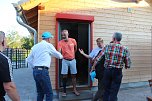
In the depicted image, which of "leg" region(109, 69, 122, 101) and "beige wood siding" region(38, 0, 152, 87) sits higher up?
"beige wood siding" region(38, 0, 152, 87)

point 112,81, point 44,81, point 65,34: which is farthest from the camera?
point 65,34

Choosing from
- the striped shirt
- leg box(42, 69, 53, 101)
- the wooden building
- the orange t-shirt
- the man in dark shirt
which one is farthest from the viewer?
the wooden building

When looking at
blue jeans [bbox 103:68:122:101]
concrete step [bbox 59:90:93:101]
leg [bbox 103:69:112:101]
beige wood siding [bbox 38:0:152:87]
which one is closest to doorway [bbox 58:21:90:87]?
beige wood siding [bbox 38:0:152:87]

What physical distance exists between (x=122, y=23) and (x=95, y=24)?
1229 millimetres

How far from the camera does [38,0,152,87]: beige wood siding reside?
840 centimetres

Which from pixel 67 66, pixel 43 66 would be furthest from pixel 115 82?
pixel 67 66

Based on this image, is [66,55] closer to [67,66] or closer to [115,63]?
[67,66]

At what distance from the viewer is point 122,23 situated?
9.91 metres

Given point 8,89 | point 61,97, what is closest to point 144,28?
point 61,97

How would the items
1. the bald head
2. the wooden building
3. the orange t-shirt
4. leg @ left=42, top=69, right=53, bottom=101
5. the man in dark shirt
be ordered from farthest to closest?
the wooden building < the orange t-shirt < the bald head < leg @ left=42, top=69, right=53, bottom=101 < the man in dark shirt

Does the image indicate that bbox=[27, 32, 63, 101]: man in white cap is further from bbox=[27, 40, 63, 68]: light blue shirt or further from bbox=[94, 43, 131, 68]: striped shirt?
bbox=[94, 43, 131, 68]: striped shirt

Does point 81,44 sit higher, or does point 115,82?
point 81,44

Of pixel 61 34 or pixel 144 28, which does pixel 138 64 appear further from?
pixel 61 34

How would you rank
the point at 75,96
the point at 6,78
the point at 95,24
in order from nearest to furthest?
the point at 6,78
the point at 75,96
the point at 95,24
